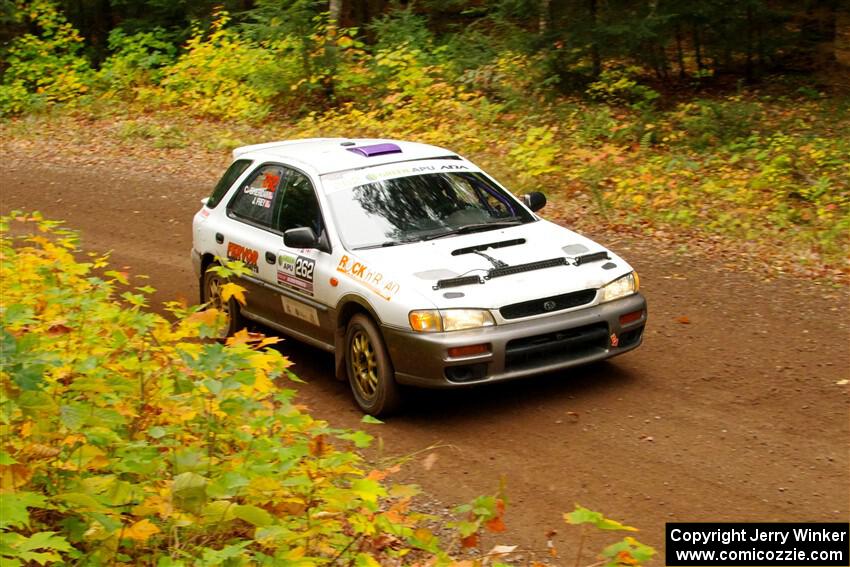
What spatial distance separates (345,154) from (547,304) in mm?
2571

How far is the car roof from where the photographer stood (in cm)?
870

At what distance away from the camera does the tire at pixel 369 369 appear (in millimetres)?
7395

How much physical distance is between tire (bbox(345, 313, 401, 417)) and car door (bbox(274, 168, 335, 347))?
0.31 meters

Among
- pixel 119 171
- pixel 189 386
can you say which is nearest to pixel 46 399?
pixel 189 386

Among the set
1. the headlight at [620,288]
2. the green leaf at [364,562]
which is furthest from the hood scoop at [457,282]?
the green leaf at [364,562]

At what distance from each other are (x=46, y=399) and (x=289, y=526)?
3.86 ft

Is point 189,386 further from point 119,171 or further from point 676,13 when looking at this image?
point 119,171

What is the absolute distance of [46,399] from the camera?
4.39 m

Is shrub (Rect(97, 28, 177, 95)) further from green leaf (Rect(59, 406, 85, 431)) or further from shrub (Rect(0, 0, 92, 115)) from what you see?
green leaf (Rect(59, 406, 85, 431))

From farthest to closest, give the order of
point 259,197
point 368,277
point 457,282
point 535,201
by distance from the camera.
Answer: point 259,197, point 535,201, point 368,277, point 457,282

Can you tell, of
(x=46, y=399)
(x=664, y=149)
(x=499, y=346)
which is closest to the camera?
(x=46, y=399)

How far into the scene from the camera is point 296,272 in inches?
330

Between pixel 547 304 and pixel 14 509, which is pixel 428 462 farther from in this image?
pixel 14 509

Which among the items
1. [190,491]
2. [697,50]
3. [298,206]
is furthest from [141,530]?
[697,50]
